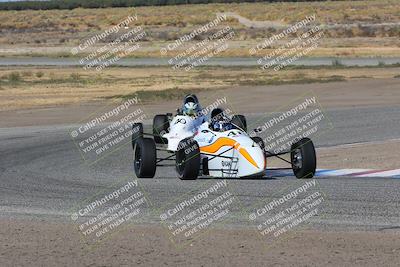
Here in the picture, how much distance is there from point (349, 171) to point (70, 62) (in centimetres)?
4662

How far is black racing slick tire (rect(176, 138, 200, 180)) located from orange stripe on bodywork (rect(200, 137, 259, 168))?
1.34ft

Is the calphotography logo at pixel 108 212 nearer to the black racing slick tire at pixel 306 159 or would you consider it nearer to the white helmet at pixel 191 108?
the black racing slick tire at pixel 306 159

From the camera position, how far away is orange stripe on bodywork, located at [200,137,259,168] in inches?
658

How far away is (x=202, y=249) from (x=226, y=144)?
6.23 meters

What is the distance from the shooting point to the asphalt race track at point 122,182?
42.6ft

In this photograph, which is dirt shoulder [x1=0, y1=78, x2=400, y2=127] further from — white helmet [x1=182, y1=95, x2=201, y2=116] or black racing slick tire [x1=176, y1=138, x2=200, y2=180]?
black racing slick tire [x1=176, y1=138, x2=200, y2=180]

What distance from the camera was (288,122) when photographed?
95.8ft

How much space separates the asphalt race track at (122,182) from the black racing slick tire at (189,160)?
22cm

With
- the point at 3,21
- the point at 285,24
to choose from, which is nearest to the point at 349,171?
the point at 285,24

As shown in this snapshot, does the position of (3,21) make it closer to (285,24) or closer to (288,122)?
(285,24)

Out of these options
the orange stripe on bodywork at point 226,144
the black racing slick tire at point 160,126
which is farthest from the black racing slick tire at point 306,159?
the black racing slick tire at point 160,126

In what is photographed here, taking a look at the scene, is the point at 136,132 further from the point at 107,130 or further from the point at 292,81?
the point at 292,81

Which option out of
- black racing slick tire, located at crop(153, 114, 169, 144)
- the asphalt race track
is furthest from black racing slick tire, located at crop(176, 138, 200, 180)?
black racing slick tire, located at crop(153, 114, 169, 144)

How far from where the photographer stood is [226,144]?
56.1 feet
